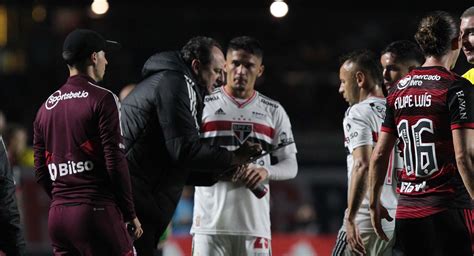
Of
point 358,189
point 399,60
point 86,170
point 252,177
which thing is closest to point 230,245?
point 252,177

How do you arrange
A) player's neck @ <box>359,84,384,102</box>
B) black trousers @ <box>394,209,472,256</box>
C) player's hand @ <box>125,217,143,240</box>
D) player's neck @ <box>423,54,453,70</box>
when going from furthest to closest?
player's neck @ <box>359,84,384,102</box>
player's hand @ <box>125,217,143,240</box>
player's neck @ <box>423,54,453,70</box>
black trousers @ <box>394,209,472,256</box>

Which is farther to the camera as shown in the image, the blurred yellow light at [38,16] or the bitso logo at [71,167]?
the blurred yellow light at [38,16]

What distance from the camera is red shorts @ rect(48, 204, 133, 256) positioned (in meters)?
5.68

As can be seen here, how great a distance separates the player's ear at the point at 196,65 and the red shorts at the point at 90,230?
4.62ft

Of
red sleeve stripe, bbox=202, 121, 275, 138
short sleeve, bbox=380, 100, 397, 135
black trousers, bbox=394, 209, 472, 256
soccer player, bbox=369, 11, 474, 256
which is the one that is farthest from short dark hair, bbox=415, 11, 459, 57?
red sleeve stripe, bbox=202, 121, 275, 138

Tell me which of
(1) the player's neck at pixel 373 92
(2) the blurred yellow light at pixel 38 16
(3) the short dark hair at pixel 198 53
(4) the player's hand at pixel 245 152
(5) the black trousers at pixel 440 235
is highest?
(2) the blurred yellow light at pixel 38 16

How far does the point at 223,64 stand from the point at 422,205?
2150 mm

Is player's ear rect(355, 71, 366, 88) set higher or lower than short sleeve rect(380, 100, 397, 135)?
higher

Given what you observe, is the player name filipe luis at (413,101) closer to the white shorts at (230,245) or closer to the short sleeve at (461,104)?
the short sleeve at (461,104)

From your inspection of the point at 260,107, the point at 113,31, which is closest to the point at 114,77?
the point at 113,31

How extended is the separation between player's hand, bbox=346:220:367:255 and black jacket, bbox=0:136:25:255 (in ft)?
8.56

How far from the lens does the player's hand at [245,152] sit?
6.51 meters

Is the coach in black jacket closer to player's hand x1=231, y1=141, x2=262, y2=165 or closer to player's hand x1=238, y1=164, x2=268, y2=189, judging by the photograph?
player's hand x1=231, y1=141, x2=262, y2=165

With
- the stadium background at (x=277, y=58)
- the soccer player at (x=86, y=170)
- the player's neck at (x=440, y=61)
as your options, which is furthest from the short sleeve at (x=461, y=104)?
the stadium background at (x=277, y=58)
